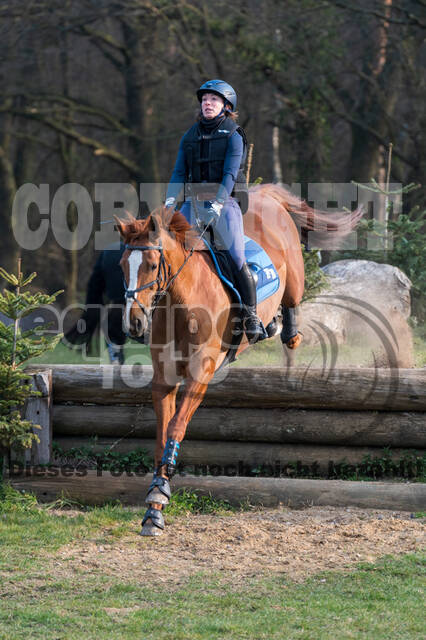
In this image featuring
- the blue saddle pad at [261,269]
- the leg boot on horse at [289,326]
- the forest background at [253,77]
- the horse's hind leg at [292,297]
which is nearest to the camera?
the blue saddle pad at [261,269]

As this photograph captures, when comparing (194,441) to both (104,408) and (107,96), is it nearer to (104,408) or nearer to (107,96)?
(104,408)

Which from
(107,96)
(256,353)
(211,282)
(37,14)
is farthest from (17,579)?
(107,96)

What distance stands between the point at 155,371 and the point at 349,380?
203 cm

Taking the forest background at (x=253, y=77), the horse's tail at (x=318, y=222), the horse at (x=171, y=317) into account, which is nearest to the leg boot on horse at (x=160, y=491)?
the horse at (x=171, y=317)

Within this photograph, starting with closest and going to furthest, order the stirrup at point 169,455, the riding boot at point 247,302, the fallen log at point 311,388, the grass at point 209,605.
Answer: the grass at point 209,605, the stirrup at point 169,455, the riding boot at point 247,302, the fallen log at point 311,388

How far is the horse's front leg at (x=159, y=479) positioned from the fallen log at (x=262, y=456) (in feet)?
4.41

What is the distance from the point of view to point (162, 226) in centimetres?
540

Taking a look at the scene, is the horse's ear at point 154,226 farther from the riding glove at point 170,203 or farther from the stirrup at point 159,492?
the stirrup at point 159,492

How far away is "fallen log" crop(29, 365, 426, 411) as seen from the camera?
6875 millimetres

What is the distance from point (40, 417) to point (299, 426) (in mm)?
2256

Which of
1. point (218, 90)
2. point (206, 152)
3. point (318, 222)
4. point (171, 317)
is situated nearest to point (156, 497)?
point (171, 317)

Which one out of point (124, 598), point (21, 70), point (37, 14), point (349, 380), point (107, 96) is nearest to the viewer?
point (124, 598)

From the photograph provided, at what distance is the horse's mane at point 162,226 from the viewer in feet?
16.9

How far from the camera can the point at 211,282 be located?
580cm
